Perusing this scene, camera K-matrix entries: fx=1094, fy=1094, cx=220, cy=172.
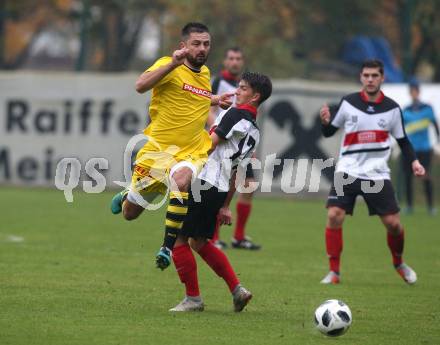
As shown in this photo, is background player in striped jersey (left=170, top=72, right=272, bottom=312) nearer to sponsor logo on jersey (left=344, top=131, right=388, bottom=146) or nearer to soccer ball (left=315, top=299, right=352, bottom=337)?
soccer ball (left=315, top=299, right=352, bottom=337)

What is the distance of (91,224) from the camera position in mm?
15453

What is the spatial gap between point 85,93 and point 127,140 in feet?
4.55

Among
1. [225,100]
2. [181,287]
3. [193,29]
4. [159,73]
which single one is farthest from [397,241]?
[159,73]

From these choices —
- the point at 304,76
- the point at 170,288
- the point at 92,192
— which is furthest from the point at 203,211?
the point at 304,76

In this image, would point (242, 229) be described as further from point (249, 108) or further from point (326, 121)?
point (249, 108)

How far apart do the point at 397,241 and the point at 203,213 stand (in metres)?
2.89

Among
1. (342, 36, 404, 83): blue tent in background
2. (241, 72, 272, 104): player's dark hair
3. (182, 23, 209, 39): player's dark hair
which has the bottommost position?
(241, 72, 272, 104): player's dark hair

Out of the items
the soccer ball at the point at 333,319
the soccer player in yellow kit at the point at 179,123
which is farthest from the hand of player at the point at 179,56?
the soccer ball at the point at 333,319

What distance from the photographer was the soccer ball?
280 inches

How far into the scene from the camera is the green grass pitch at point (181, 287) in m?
7.17

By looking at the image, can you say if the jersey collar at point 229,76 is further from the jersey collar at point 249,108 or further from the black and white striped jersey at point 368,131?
the jersey collar at point 249,108

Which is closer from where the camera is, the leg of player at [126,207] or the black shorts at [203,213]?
the black shorts at [203,213]

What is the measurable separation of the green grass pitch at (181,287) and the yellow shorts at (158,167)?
887 millimetres

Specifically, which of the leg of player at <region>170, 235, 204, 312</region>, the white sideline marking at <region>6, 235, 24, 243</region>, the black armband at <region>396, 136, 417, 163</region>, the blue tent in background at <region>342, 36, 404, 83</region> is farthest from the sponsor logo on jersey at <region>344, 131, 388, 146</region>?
the blue tent in background at <region>342, 36, 404, 83</region>
